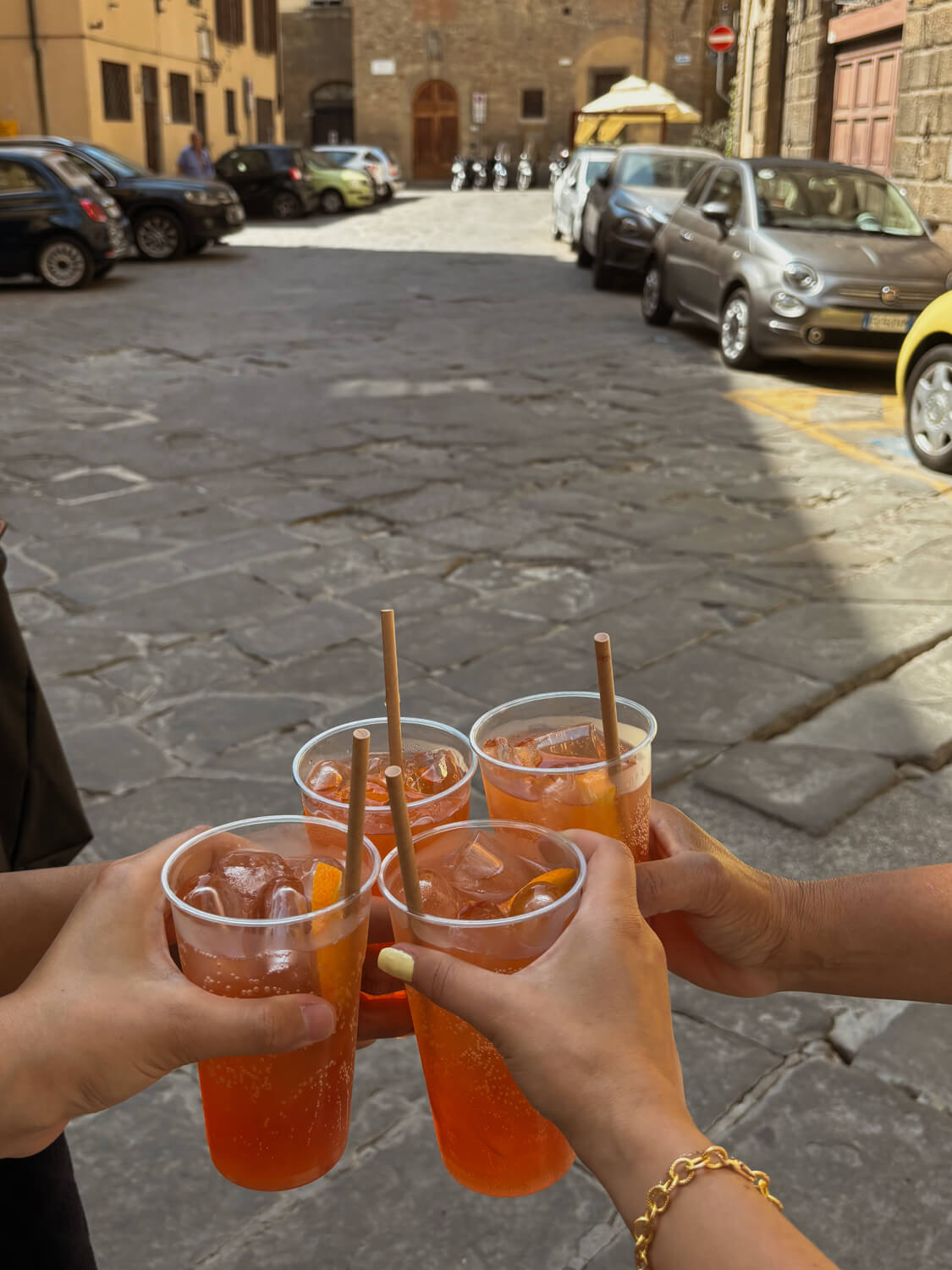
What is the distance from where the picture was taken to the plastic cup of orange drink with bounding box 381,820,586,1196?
105 centimetres

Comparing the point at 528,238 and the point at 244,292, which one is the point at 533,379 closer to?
the point at 244,292

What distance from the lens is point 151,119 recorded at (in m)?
27.3

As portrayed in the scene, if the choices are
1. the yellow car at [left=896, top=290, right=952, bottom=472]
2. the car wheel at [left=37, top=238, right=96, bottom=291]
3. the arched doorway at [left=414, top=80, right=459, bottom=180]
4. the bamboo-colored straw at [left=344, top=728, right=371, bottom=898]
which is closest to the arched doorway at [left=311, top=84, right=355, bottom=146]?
the arched doorway at [left=414, top=80, right=459, bottom=180]

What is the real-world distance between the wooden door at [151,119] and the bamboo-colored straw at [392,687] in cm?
2860

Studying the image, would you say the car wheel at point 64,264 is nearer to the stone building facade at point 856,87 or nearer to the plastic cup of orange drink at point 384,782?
the stone building facade at point 856,87

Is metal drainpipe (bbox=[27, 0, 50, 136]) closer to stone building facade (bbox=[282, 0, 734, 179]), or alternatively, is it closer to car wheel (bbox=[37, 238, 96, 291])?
car wheel (bbox=[37, 238, 96, 291])

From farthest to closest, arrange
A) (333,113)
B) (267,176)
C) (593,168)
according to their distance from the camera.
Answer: (333,113)
(267,176)
(593,168)

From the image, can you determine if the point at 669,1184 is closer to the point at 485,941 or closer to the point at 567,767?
the point at 485,941

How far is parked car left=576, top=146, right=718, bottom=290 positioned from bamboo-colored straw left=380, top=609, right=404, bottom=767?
12.5 meters

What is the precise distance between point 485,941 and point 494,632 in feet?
11.6

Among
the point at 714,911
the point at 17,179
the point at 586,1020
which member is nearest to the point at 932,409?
the point at 714,911

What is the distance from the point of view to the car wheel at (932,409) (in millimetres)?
6781

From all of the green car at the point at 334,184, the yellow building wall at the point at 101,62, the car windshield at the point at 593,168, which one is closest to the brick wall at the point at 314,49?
the yellow building wall at the point at 101,62

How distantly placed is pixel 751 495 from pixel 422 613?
2372 mm
